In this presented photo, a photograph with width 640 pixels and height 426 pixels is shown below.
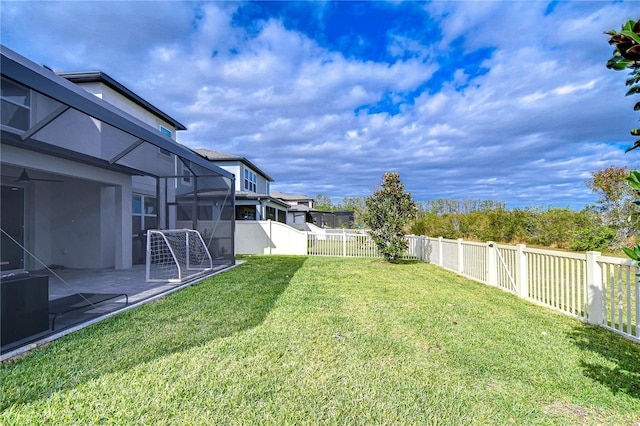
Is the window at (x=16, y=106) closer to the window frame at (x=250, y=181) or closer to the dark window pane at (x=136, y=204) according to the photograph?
the dark window pane at (x=136, y=204)

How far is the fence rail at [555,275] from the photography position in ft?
12.4

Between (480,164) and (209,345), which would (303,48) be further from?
(480,164)

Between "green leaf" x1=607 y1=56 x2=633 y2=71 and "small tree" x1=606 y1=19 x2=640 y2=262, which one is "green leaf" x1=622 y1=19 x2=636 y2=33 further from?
"green leaf" x1=607 y1=56 x2=633 y2=71

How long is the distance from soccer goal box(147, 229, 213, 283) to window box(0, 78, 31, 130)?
9.40 ft

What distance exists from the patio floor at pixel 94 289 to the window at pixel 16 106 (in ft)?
7.18

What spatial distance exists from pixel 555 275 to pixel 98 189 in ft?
38.7

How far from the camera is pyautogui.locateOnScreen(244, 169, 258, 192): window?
19875mm

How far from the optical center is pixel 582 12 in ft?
16.7

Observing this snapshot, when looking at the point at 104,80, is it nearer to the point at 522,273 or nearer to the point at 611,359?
A: the point at 522,273

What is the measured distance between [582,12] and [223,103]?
1489cm

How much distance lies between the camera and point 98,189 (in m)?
8.08

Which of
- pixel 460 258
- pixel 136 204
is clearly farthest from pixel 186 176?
pixel 460 258

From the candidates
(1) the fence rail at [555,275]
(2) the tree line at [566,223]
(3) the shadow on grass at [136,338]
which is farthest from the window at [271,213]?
(3) the shadow on grass at [136,338]

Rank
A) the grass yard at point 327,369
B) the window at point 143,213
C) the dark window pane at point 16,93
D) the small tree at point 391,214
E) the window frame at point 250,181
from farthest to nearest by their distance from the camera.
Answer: the window frame at point 250,181 < the small tree at point 391,214 < the window at point 143,213 < the dark window pane at point 16,93 < the grass yard at point 327,369
